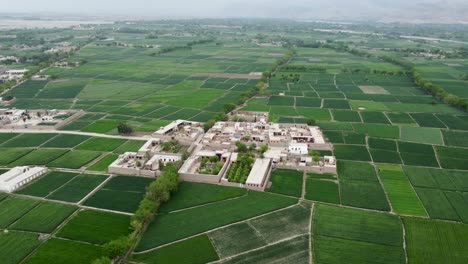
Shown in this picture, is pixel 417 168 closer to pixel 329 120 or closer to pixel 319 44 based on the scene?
pixel 329 120

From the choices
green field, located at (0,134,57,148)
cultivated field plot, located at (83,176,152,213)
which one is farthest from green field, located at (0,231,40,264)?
green field, located at (0,134,57,148)

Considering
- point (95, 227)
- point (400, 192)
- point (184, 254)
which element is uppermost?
point (400, 192)

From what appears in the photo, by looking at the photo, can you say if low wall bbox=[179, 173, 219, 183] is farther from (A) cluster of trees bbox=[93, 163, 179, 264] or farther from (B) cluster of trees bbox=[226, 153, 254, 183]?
(B) cluster of trees bbox=[226, 153, 254, 183]

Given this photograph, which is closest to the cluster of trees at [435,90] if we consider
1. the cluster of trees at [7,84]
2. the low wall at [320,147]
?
the low wall at [320,147]

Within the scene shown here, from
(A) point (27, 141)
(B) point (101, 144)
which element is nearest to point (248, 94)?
(B) point (101, 144)

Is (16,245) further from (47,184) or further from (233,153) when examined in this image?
(233,153)

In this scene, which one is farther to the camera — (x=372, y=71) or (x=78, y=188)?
(x=372, y=71)

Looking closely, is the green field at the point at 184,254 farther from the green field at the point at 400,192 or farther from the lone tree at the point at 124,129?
the lone tree at the point at 124,129

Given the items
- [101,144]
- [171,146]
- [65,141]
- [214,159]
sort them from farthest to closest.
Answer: [65,141]
[101,144]
[171,146]
[214,159]

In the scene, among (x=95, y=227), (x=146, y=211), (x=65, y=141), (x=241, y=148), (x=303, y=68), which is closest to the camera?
(x=95, y=227)
